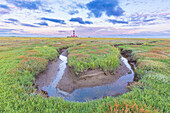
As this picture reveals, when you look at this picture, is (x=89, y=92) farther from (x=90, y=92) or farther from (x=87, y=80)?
(x=87, y=80)

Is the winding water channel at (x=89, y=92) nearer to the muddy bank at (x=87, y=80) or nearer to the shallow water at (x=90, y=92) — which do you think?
the shallow water at (x=90, y=92)

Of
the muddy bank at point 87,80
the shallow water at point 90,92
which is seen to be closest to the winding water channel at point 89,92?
the shallow water at point 90,92

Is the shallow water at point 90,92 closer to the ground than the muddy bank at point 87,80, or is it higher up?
closer to the ground

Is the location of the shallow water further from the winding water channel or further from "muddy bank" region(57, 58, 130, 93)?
"muddy bank" region(57, 58, 130, 93)

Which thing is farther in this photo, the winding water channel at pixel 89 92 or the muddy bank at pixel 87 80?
the muddy bank at pixel 87 80

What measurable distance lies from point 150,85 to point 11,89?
505 inches

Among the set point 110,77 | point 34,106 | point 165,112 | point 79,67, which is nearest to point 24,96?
point 34,106

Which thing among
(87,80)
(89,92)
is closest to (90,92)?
(89,92)

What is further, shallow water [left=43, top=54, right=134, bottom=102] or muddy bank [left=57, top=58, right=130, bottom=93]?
muddy bank [left=57, top=58, right=130, bottom=93]

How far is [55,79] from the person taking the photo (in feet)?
42.8

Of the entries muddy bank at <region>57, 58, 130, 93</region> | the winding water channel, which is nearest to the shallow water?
the winding water channel

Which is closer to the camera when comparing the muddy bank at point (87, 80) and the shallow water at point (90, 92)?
the shallow water at point (90, 92)

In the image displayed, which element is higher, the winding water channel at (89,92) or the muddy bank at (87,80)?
the muddy bank at (87,80)

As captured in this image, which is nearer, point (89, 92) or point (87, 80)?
point (89, 92)
